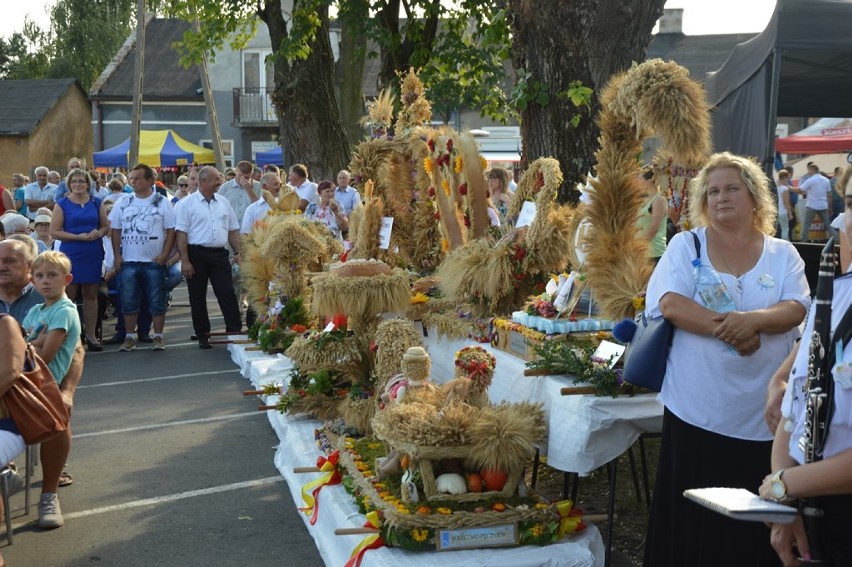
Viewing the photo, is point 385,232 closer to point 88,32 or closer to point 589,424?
point 589,424

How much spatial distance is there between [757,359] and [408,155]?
499 centimetres

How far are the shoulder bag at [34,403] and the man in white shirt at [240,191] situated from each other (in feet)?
29.1

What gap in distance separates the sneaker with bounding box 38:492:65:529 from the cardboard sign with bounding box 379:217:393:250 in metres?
3.29

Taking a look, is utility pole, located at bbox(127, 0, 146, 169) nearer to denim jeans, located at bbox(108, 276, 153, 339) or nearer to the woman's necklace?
denim jeans, located at bbox(108, 276, 153, 339)

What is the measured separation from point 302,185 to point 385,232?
5011 millimetres

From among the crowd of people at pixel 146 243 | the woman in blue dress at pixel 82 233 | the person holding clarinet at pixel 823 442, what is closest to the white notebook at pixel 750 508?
the person holding clarinet at pixel 823 442

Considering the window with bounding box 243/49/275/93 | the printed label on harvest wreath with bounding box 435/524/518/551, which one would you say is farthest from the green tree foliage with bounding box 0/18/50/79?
the printed label on harvest wreath with bounding box 435/524/518/551

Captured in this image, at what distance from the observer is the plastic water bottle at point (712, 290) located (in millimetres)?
3438

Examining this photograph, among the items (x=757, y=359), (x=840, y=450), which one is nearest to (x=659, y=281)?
(x=757, y=359)

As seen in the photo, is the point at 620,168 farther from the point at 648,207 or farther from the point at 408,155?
the point at 408,155

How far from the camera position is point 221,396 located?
864cm

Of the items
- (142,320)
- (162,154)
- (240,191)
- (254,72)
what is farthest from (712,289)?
(254,72)

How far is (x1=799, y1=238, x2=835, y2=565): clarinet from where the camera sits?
231cm

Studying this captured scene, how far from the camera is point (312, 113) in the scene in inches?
590
